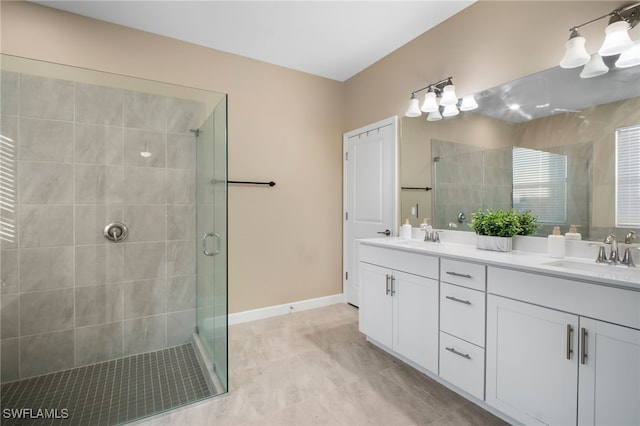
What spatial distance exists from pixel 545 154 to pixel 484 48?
3.03 feet

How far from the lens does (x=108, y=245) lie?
228cm

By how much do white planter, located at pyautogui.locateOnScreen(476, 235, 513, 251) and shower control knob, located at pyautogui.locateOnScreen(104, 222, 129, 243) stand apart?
2.64 metres

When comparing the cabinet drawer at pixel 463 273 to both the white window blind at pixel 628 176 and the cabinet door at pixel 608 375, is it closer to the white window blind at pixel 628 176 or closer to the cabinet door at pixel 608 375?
the cabinet door at pixel 608 375

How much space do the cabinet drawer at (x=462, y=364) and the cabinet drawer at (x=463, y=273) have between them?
0.34 m

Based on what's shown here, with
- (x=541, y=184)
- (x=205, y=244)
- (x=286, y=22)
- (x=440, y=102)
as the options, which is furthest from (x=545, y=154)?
(x=205, y=244)

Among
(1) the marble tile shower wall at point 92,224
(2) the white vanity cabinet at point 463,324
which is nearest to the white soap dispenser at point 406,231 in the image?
(2) the white vanity cabinet at point 463,324

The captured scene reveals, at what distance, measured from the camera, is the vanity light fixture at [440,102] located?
2.28m

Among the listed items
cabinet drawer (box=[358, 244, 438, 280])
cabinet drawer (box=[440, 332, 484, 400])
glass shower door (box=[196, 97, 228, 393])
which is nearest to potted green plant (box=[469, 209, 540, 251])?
cabinet drawer (box=[358, 244, 438, 280])

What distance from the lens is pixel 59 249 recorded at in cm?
212

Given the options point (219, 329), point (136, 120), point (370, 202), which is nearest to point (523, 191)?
point (370, 202)

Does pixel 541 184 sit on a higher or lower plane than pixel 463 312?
higher

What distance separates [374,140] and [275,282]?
186 cm

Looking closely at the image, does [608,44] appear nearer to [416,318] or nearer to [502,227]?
[502,227]

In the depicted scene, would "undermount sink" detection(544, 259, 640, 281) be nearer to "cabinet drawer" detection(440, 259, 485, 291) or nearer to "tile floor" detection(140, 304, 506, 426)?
"cabinet drawer" detection(440, 259, 485, 291)
